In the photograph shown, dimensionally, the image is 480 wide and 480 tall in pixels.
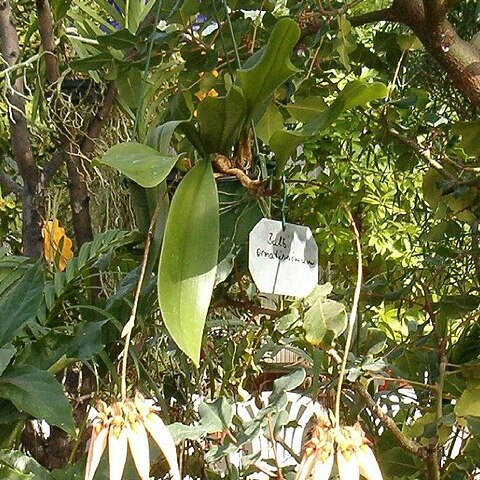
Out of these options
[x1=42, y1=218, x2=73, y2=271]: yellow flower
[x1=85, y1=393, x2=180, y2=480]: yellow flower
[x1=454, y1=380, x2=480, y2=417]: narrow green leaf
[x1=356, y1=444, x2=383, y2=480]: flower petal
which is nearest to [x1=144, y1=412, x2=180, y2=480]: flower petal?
[x1=85, y1=393, x2=180, y2=480]: yellow flower

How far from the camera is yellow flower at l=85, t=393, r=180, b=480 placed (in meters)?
0.40

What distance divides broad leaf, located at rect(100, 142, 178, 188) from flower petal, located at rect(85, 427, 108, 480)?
0.47ft

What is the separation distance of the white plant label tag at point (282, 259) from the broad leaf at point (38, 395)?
192 millimetres

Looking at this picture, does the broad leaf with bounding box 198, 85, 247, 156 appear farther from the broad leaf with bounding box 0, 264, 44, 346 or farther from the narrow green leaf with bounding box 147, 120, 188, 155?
the broad leaf with bounding box 0, 264, 44, 346

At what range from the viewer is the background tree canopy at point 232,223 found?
0.48 metres

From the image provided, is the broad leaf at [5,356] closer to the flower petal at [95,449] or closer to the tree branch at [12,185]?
the flower petal at [95,449]

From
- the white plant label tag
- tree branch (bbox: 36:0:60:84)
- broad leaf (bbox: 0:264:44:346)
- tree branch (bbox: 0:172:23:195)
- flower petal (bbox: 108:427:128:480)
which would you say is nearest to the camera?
flower petal (bbox: 108:427:128:480)

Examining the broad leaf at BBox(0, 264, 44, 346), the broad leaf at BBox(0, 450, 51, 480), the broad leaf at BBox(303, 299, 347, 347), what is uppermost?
the broad leaf at BBox(303, 299, 347, 347)

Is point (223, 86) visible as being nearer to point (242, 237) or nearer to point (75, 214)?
point (242, 237)

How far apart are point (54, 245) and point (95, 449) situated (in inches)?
27.2

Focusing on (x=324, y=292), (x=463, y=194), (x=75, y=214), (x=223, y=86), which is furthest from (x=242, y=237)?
(x=75, y=214)

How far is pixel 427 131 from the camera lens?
2.96 feet

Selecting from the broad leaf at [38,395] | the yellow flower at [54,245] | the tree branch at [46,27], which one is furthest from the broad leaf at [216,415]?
the tree branch at [46,27]

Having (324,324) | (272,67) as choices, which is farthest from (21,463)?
(272,67)
